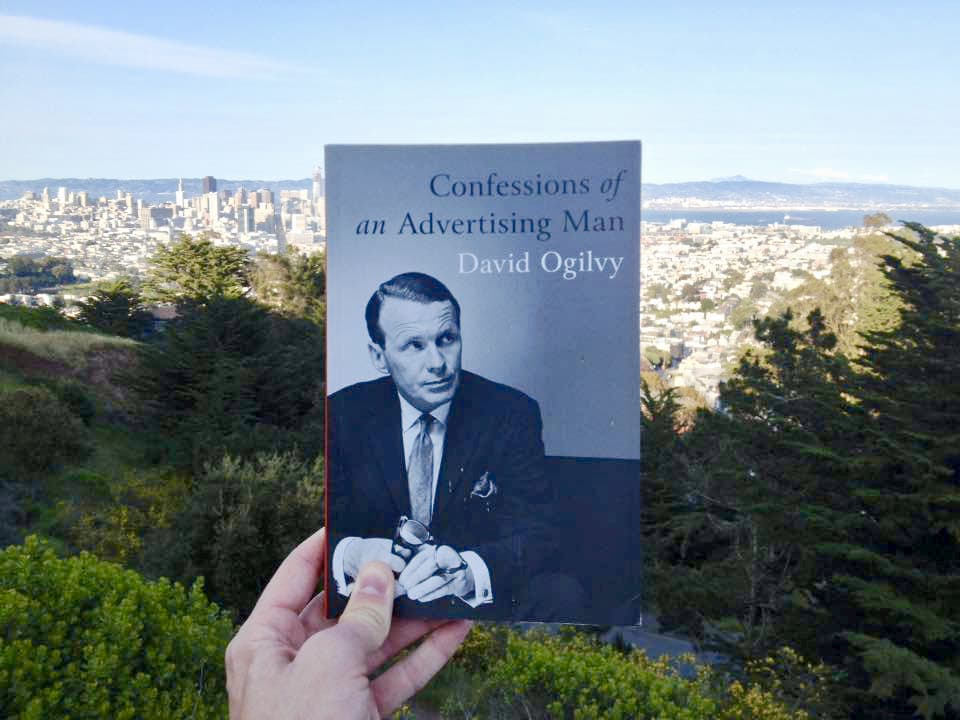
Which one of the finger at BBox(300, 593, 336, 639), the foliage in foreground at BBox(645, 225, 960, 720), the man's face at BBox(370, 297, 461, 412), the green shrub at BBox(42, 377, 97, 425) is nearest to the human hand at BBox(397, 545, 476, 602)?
the man's face at BBox(370, 297, 461, 412)

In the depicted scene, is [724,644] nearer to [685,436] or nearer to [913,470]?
[913,470]

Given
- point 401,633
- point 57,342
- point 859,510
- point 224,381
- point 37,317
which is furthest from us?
point 37,317

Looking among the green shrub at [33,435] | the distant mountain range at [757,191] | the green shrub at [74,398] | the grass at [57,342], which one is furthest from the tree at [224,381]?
the distant mountain range at [757,191]

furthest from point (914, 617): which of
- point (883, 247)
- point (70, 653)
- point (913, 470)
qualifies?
point (883, 247)

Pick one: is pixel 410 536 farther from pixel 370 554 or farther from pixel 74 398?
pixel 74 398

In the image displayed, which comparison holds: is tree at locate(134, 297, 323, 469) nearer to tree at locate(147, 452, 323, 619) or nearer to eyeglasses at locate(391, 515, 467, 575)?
tree at locate(147, 452, 323, 619)

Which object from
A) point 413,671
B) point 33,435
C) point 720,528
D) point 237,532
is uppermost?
point 413,671

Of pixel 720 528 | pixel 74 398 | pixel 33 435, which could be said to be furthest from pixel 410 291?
pixel 74 398
